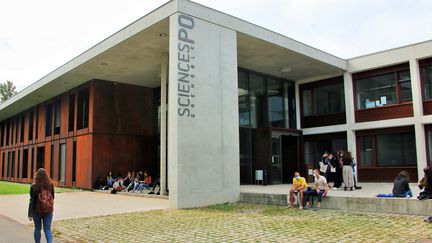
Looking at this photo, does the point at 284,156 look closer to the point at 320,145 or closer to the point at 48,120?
the point at 320,145

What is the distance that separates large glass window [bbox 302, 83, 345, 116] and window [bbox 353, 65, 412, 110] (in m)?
0.99

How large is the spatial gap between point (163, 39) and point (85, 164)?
8986mm

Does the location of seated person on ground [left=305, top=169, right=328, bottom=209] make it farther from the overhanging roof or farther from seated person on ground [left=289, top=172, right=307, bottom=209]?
the overhanging roof

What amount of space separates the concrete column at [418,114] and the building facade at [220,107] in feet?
0.14

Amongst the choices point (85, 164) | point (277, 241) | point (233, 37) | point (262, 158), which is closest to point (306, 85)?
point (262, 158)

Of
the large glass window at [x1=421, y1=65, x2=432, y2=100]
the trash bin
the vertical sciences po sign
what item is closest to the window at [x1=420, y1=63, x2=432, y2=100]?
the large glass window at [x1=421, y1=65, x2=432, y2=100]

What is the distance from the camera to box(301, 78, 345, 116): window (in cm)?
1973

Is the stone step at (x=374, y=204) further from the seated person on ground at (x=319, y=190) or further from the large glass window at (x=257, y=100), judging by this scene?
the large glass window at (x=257, y=100)

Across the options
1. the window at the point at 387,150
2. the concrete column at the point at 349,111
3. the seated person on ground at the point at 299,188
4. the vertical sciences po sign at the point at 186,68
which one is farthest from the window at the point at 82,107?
the window at the point at 387,150

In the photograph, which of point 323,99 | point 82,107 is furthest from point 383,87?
point 82,107

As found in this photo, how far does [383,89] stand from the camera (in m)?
18.0

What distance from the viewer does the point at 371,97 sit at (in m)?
18.5

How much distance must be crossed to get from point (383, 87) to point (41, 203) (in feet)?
52.3

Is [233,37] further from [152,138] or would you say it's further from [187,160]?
[152,138]
